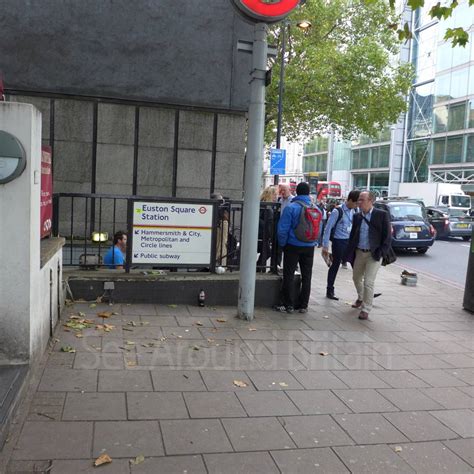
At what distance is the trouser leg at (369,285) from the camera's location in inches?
277

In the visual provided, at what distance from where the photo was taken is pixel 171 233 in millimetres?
6914

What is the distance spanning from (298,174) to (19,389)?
87.3 m

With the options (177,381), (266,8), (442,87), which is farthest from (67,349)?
(442,87)

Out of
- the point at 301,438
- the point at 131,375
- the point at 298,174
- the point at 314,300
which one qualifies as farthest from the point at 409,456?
the point at 298,174

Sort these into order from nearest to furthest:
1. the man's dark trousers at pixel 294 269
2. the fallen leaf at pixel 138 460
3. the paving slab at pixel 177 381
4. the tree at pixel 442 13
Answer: the fallen leaf at pixel 138 460 < the paving slab at pixel 177 381 < the tree at pixel 442 13 < the man's dark trousers at pixel 294 269

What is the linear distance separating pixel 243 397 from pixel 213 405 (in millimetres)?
298

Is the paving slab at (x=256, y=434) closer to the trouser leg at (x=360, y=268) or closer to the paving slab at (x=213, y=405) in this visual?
the paving slab at (x=213, y=405)

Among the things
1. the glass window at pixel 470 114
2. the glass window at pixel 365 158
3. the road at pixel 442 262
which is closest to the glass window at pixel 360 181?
the glass window at pixel 365 158

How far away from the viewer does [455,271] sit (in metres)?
14.5

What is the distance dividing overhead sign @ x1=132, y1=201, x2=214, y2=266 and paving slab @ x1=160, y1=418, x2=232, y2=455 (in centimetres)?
349

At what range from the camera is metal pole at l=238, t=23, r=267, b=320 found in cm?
623

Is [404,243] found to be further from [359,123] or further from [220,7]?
[220,7]

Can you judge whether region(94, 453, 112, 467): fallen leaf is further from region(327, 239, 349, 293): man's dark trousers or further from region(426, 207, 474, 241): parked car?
region(426, 207, 474, 241): parked car

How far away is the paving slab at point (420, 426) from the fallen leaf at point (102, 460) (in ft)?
6.83
